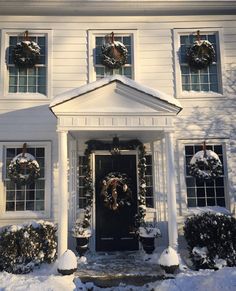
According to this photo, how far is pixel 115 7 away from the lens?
8672 mm

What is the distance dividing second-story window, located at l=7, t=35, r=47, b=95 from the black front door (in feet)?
8.57

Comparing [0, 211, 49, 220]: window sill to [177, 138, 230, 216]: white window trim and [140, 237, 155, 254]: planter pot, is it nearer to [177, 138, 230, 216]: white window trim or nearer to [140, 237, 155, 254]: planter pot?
[140, 237, 155, 254]: planter pot

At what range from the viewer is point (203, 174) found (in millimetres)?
8039

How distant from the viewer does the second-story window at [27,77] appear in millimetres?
8562

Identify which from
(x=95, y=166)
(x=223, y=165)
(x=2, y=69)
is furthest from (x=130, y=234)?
(x=2, y=69)

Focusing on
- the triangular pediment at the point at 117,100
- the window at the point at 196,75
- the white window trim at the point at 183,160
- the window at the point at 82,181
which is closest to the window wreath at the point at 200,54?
the window at the point at 196,75

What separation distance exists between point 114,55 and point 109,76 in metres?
0.90

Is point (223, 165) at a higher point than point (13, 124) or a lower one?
lower

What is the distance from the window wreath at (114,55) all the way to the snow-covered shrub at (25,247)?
4430 millimetres

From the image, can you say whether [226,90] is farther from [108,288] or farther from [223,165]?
[108,288]

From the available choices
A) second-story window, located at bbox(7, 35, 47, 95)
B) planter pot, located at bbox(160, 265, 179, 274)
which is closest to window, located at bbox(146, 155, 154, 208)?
Answer: planter pot, located at bbox(160, 265, 179, 274)

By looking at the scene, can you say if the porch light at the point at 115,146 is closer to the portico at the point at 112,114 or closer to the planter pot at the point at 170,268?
the portico at the point at 112,114

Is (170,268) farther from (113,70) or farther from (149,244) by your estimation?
(113,70)

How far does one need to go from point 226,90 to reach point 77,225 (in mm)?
5206
